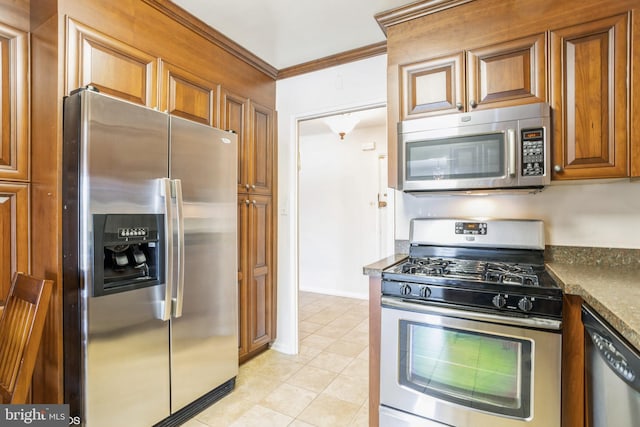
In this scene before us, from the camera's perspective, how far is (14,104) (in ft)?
5.20

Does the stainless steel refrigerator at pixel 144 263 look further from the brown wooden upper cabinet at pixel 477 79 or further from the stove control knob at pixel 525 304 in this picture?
the stove control knob at pixel 525 304

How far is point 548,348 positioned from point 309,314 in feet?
9.66

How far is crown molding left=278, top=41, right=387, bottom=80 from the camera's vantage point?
8.12ft

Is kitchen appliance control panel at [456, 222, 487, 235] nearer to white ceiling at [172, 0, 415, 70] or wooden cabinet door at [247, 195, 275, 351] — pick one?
white ceiling at [172, 0, 415, 70]

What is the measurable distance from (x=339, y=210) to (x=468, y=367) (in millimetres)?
3489

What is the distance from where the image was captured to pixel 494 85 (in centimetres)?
178

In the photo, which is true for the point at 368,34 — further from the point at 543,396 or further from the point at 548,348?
the point at 543,396

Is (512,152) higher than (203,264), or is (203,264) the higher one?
(512,152)

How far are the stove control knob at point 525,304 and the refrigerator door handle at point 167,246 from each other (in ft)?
5.66

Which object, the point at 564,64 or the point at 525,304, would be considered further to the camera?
the point at 564,64

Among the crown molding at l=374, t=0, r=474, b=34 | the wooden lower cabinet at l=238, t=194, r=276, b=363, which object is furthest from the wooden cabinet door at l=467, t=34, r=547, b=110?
the wooden lower cabinet at l=238, t=194, r=276, b=363

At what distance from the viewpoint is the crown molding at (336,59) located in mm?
2475

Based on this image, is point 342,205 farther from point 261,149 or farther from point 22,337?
point 22,337

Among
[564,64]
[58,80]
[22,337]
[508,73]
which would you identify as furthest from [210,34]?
[564,64]
